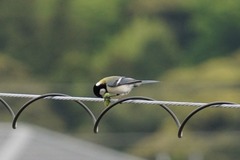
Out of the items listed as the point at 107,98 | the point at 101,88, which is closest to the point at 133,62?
the point at 101,88

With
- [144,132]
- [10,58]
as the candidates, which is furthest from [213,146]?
[10,58]

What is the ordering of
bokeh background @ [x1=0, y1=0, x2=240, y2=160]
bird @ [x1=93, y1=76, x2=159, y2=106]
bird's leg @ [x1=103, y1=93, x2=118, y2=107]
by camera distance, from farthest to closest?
1. bokeh background @ [x1=0, y1=0, x2=240, y2=160]
2. bird @ [x1=93, y1=76, x2=159, y2=106]
3. bird's leg @ [x1=103, y1=93, x2=118, y2=107]

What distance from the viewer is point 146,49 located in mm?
23312

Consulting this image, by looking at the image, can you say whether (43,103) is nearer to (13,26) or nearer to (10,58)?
(10,58)

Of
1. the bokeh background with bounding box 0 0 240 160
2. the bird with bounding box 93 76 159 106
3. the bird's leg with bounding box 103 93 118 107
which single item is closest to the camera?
the bird's leg with bounding box 103 93 118 107

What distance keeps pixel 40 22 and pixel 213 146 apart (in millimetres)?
6293

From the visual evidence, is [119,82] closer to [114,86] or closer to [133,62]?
[114,86]

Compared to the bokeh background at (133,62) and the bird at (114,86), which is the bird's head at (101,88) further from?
the bokeh background at (133,62)

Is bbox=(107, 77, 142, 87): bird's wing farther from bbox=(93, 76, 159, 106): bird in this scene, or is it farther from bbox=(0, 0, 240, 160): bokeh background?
bbox=(0, 0, 240, 160): bokeh background

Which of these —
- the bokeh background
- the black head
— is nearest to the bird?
the black head

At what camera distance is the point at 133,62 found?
23.0 metres

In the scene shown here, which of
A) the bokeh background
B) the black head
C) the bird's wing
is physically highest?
the bird's wing

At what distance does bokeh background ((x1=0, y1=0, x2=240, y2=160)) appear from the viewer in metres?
19.6

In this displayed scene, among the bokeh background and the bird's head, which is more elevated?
the bird's head
